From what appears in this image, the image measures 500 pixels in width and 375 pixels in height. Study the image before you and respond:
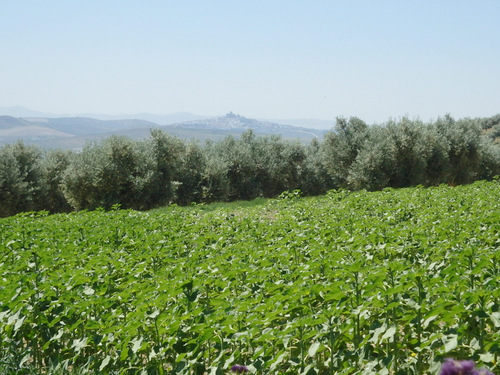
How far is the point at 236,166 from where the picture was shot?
3672cm

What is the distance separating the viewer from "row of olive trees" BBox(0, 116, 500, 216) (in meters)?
28.2

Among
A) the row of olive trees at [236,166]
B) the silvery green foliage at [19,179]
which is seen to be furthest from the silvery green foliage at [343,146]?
the silvery green foliage at [19,179]

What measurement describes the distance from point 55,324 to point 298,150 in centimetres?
3769

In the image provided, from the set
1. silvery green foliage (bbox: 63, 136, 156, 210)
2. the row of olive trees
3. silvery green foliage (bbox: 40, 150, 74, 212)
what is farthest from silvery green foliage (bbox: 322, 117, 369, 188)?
silvery green foliage (bbox: 40, 150, 74, 212)

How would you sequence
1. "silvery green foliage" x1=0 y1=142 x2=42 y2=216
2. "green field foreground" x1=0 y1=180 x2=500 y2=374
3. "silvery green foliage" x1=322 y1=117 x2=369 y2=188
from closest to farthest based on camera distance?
"green field foreground" x1=0 y1=180 x2=500 y2=374 → "silvery green foliage" x1=0 y1=142 x2=42 y2=216 → "silvery green foliage" x1=322 y1=117 x2=369 y2=188

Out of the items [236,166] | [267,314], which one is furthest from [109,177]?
[267,314]

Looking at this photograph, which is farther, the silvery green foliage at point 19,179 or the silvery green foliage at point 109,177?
the silvery green foliage at point 19,179

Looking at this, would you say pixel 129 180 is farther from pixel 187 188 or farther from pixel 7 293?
pixel 7 293

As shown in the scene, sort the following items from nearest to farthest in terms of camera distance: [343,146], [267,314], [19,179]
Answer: [267,314] < [19,179] < [343,146]

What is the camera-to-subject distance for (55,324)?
5.62 metres

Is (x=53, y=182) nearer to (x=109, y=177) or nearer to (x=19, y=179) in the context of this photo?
(x=19, y=179)

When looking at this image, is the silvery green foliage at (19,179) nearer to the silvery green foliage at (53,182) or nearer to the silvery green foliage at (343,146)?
the silvery green foliage at (53,182)

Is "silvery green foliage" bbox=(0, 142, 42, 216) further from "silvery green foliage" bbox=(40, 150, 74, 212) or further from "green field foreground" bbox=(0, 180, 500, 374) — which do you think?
"green field foreground" bbox=(0, 180, 500, 374)

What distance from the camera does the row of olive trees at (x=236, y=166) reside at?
92.5 feet
